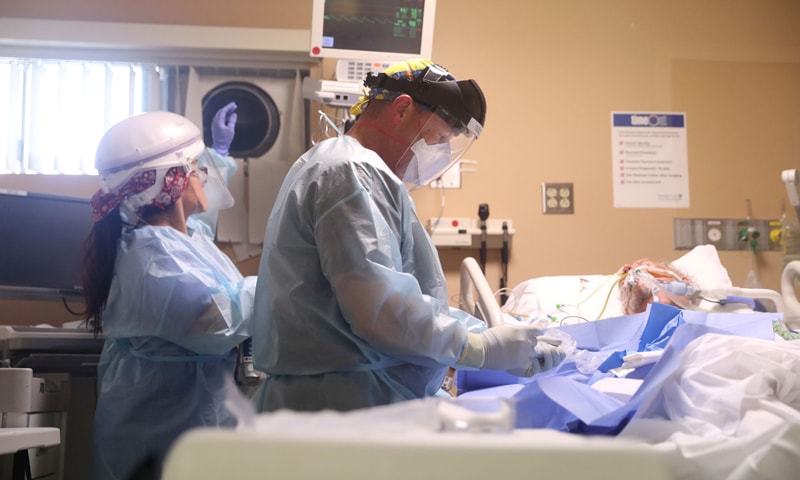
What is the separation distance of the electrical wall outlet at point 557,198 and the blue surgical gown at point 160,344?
75.1 inches

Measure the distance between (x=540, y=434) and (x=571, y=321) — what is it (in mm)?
2217

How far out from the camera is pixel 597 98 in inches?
150

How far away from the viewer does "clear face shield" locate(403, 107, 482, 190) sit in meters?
1.88

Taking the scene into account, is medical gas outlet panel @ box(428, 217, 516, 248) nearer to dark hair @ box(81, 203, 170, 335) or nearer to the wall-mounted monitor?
the wall-mounted monitor

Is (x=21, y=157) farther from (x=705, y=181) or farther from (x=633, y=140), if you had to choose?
(x=705, y=181)

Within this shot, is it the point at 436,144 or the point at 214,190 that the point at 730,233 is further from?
the point at 214,190

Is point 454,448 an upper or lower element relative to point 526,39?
lower

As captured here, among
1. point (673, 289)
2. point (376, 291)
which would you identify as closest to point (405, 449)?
point (376, 291)

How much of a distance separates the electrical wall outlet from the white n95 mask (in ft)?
5.85

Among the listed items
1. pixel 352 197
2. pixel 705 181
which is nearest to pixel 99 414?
pixel 352 197

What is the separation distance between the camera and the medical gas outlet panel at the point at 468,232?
140 inches

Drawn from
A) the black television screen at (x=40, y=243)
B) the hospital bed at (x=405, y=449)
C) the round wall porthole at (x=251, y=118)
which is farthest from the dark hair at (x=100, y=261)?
the hospital bed at (x=405, y=449)

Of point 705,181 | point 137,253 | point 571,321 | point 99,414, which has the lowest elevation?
point 99,414

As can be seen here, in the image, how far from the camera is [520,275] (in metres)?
3.68
